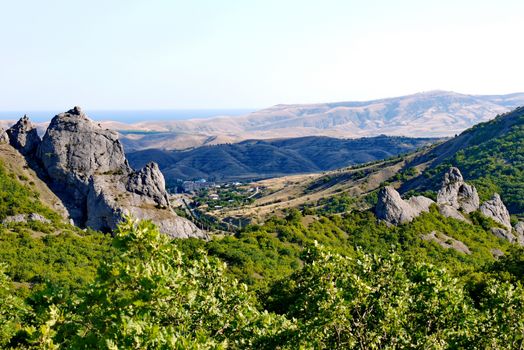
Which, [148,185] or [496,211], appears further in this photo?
[148,185]

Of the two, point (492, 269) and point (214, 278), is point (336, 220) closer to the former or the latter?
point (492, 269)

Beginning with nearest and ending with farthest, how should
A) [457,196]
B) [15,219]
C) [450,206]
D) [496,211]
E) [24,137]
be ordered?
[15,219], [450,206], [496,211], [457,196], [24,137]

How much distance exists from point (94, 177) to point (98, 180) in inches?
61.2

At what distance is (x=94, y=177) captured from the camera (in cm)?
10231

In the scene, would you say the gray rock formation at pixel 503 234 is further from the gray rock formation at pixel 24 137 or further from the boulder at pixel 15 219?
the gray rock formation at pixel 24 137

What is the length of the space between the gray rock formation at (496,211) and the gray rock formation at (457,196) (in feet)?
6.03

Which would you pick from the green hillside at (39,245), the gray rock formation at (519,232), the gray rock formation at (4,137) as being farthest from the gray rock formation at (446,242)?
the gray rock formation at (4,137)

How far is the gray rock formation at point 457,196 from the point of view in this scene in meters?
100

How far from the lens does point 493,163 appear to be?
549 feet

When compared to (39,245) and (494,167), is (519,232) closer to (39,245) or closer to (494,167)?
(494,167)

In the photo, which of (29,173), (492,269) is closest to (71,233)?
(29,173)

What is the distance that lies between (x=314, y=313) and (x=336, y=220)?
69063mm

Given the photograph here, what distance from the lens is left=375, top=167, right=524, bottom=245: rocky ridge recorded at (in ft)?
293

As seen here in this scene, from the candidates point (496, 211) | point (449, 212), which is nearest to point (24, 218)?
point (449, 212)
